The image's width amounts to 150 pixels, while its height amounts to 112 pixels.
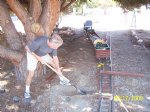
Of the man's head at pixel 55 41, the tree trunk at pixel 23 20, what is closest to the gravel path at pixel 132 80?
the man's head at pixel 55 41

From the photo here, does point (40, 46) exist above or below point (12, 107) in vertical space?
above

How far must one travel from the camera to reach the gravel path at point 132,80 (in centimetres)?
775

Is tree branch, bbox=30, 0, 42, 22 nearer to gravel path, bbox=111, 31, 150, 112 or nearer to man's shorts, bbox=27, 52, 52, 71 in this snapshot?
man's shorts, bbox=27, 52, 52, 71

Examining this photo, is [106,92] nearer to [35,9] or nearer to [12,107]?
[12,107]

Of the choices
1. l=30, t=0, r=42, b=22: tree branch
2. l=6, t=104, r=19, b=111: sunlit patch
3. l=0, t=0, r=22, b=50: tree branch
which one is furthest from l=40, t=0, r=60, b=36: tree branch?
l=6, t=104, r=19, b=111: sunlit patch

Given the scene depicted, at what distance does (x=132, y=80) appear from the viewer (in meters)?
9.87

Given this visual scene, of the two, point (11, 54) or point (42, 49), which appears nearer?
point (42, 49)

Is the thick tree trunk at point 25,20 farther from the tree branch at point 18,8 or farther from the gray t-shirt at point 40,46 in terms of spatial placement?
the gray t-shirt at point 40,46

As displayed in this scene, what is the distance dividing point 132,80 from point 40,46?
3721mm

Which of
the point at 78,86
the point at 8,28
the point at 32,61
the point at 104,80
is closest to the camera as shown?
the point at 32,61

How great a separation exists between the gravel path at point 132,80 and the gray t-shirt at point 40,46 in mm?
2304

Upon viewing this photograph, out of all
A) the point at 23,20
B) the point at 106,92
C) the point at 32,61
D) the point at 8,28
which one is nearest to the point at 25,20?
the point at 23,20

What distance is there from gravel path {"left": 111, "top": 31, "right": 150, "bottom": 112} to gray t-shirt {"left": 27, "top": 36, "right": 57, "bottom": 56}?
2304mm

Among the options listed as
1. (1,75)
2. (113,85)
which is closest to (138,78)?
(113,85)
